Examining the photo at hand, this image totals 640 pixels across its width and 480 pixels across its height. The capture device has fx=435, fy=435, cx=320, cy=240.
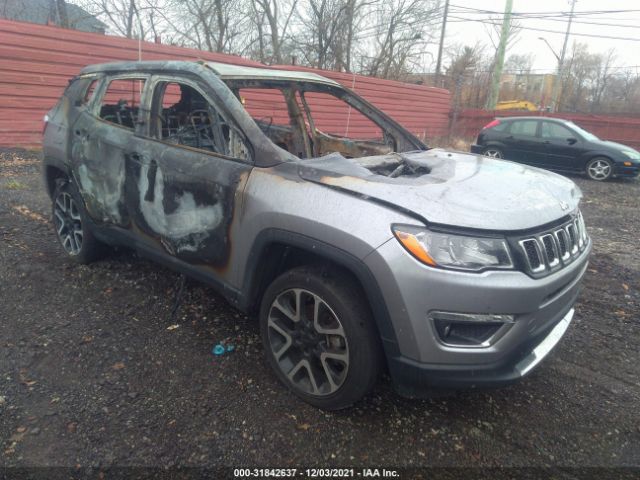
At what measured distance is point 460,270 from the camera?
182 centimetres

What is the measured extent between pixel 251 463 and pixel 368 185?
139 centimetres

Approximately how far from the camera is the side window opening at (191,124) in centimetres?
265

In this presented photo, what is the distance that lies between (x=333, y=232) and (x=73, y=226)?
297 centimetres

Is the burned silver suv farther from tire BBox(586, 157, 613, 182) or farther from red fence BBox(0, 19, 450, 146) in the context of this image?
tire BBox(586, 157, 613, 182)

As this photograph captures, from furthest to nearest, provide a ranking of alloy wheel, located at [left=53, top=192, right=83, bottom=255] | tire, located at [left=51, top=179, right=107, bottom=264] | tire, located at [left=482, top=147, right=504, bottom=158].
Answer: tire, located at [left=482, top=147, right=504, bottom=158], alloy wheel, located at [left=53, top=192, right=83, bottom=255], tire, located at [left=51, top=179, right=107, bottom=264]

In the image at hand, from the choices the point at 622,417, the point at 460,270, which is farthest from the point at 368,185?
the point at 622,417

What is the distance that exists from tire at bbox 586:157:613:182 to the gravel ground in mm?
7932

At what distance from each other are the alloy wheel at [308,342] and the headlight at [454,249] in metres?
0.53

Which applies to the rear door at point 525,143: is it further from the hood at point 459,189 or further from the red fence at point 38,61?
the hood at point 459,189

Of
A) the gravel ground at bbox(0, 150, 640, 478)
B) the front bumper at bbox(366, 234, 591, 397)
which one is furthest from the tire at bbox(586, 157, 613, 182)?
the front bumper at bbox(366, 234, 591, 397)

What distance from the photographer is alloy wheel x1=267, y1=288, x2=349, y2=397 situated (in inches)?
84.9

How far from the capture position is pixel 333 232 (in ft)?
6.58

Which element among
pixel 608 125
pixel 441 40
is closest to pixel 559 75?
pixel 441 40

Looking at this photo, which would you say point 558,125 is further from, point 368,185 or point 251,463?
point 251,463
